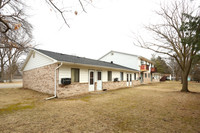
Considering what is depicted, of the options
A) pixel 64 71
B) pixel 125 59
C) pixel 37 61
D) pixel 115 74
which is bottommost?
pixel 115 74

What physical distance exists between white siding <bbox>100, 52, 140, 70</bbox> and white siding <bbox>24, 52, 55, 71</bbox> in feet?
50.4

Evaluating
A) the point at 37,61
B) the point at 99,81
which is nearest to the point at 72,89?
the point at 99,81

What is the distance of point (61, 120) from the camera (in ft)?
12.6

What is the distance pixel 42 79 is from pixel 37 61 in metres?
2.31

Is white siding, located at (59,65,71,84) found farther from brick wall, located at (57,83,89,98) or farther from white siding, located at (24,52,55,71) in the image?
white siding, located at (24,52,55,71)

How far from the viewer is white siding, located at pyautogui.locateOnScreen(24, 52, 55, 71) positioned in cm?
945

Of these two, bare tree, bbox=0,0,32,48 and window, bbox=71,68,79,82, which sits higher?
bare tree, bbox=0,0,32,48

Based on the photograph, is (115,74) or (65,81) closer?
(65,81)

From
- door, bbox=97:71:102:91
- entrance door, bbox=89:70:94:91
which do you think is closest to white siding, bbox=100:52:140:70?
door, bbox=97:71:102:91

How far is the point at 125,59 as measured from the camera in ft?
74.1

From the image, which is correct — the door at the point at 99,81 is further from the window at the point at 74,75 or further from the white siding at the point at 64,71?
the white siding at the point at 64,71

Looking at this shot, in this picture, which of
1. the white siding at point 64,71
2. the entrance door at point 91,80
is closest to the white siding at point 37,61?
the white siding at point 64,71

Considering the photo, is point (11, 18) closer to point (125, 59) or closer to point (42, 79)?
point (42, 79)

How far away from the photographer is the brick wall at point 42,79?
28.5ft
